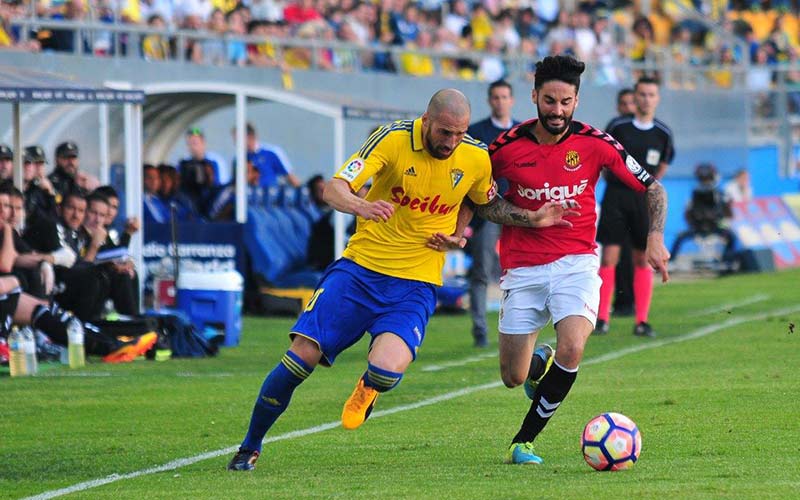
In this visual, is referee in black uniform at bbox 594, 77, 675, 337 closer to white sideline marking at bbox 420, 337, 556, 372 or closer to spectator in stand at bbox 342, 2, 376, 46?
white sideline marking at bbox 420, 337, 556, 372

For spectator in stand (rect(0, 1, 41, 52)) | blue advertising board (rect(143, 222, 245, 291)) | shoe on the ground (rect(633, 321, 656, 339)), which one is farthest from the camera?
spectator in stand (rect(0, 1, 41, 52))

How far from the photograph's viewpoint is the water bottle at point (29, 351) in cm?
1341

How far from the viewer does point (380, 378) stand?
8164 millimetres

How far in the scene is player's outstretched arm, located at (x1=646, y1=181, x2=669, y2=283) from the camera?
8.59 meters

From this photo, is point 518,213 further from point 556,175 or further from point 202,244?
point 202,244

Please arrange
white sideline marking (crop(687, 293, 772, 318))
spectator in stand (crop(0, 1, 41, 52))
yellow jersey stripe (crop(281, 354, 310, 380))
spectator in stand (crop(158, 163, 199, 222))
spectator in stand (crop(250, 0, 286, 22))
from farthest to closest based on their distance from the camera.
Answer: spectator in stand (crop(250, 0, 286, 22)) → spectator in stand (crop(158, 163, 199, 222)) → spectator in stand (crop(0, 1, 41, 52)) → white sideline marking (crop(687, 293, 772, 318)) → yellow jersey stripe (crop(281, 354, 310, 380))

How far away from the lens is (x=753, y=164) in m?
34.7

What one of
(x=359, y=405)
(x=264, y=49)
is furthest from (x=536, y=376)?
(x=264, y=49)

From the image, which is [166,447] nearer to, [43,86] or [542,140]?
[542,140]

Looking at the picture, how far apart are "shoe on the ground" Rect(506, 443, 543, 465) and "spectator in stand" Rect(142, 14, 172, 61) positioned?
14230 millimetres

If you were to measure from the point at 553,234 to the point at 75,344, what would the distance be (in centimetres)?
631

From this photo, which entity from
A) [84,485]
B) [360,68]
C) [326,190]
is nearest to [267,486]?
[84,485]

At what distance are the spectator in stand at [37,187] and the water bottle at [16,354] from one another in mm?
2435

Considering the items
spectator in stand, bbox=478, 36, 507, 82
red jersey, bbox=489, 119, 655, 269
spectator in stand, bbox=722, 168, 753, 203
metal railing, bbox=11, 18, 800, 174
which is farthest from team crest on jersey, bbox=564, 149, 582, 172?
spectator in stand, bbox=722, 168, 753, 203
